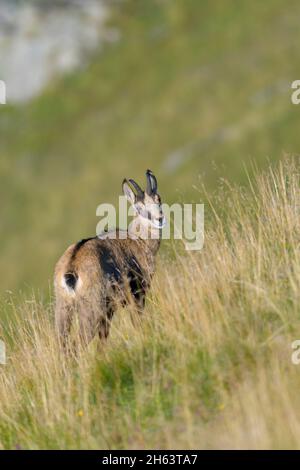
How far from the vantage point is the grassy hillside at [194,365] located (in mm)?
8281

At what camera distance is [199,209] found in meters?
12.0

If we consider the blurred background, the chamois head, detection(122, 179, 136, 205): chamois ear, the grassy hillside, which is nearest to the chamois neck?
the chamois head

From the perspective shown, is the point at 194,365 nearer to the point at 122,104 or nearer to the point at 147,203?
the point at 147,203

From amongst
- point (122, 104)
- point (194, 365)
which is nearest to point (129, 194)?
point (194, 365)

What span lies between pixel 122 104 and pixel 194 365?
48.7 meters

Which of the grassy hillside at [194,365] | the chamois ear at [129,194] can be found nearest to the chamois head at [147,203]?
the chamois ear at [129,194]

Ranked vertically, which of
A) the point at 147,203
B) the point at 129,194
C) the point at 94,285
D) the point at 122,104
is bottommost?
the point at 94,285

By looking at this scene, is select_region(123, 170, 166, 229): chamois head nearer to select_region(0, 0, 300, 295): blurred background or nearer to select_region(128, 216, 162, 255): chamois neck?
select_region(128, 216, 162, 255): chamois neck

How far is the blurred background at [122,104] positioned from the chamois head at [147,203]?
24.4m

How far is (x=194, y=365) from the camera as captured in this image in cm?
904

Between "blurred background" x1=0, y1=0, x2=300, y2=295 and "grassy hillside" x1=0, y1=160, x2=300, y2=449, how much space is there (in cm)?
2715

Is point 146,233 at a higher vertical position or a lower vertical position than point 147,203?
lower

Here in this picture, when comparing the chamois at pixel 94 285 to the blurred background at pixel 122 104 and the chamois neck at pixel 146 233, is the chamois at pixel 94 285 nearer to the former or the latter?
the chamois neck at pixel 146 233

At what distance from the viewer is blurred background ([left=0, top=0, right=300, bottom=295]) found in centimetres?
4450
